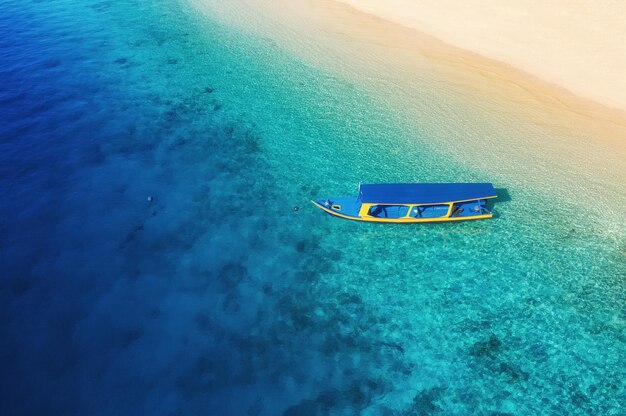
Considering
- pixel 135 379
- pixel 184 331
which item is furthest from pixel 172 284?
pixel 135 379

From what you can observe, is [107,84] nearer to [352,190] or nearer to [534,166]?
[352,190]

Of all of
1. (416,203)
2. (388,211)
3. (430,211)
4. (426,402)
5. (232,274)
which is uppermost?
(416,203)

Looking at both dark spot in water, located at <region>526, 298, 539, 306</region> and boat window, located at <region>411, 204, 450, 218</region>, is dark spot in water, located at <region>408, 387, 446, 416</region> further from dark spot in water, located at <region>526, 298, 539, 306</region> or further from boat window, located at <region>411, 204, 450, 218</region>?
boat window, located at <region>411, 204, 450, 218</region>

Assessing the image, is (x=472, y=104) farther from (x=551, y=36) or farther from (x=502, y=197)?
(x=502, y=197)

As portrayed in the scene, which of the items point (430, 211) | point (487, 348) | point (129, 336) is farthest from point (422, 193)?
point (129, 336)

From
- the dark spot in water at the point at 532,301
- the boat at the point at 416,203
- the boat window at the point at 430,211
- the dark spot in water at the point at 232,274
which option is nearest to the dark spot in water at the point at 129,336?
the dark spot in water at the point at 232,274

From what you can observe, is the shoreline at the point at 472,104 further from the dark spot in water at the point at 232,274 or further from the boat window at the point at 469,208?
the dark spot in water at the point at 232,274
